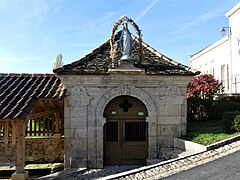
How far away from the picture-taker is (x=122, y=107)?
35.0 ft

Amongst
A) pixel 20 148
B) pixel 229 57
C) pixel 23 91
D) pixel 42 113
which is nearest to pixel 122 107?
pixel 42 113

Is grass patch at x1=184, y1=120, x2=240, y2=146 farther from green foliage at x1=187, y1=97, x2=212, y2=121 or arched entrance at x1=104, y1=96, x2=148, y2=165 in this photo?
green foliage at x1=187, y1=97, x2=212, y2=121

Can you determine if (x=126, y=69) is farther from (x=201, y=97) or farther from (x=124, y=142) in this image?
(x=201, y=97)

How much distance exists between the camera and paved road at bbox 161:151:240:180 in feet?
20.2

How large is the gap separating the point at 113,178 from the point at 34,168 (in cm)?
542

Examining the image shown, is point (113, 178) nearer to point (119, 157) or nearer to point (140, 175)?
point (140, 175)

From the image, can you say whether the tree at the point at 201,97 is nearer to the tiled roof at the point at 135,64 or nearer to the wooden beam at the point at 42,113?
the tiled roof at the point at 135,64

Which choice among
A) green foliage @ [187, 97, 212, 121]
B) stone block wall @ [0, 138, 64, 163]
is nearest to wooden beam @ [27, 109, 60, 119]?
stone block wall @ [0, 138, 64, 163]

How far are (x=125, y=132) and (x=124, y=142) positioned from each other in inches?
17.0

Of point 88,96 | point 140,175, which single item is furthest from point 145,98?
point 140,175

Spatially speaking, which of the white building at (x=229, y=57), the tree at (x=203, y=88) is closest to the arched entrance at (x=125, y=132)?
the tree at (x=203, y=88)

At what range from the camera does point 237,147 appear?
318 inches

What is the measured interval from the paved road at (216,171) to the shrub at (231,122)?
2.36 m

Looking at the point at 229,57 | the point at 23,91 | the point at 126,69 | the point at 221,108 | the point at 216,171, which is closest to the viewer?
the point at 216,171
